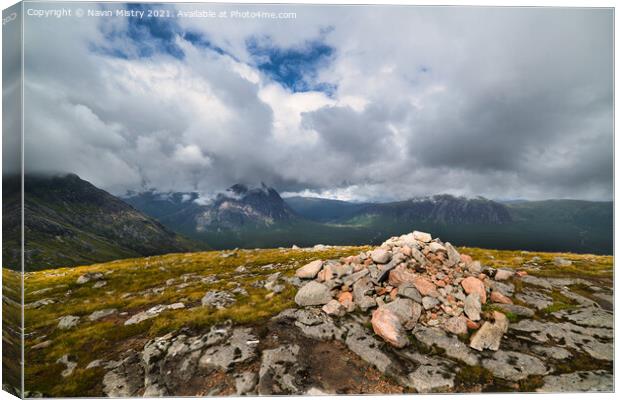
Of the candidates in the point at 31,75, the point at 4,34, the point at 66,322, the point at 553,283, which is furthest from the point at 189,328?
the point at 553,283

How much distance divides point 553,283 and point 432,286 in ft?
42.9

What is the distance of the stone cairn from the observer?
14812mm

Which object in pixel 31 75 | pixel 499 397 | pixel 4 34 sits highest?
pixel 4 34

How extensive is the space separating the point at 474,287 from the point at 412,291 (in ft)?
15.1

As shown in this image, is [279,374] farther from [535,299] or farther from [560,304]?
[560,304]

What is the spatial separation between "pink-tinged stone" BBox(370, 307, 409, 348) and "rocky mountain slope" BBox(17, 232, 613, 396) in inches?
2.5

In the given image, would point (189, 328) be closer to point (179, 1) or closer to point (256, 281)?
point (256, 281)

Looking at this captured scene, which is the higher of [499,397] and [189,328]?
[189,328]

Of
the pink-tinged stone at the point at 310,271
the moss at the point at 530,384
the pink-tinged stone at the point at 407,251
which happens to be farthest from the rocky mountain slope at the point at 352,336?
the pink-tinged stone at the point at 310,271

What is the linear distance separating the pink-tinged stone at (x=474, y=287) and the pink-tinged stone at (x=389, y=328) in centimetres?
654

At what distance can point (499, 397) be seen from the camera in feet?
41.6

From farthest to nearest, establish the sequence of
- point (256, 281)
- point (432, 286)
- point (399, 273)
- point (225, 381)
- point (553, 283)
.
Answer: point (256, 281), point (553, 283), point (399, 273), point (432, 286), point (225, 381)

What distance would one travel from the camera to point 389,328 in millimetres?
14375

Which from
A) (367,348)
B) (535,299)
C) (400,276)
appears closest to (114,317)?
(367,348)
